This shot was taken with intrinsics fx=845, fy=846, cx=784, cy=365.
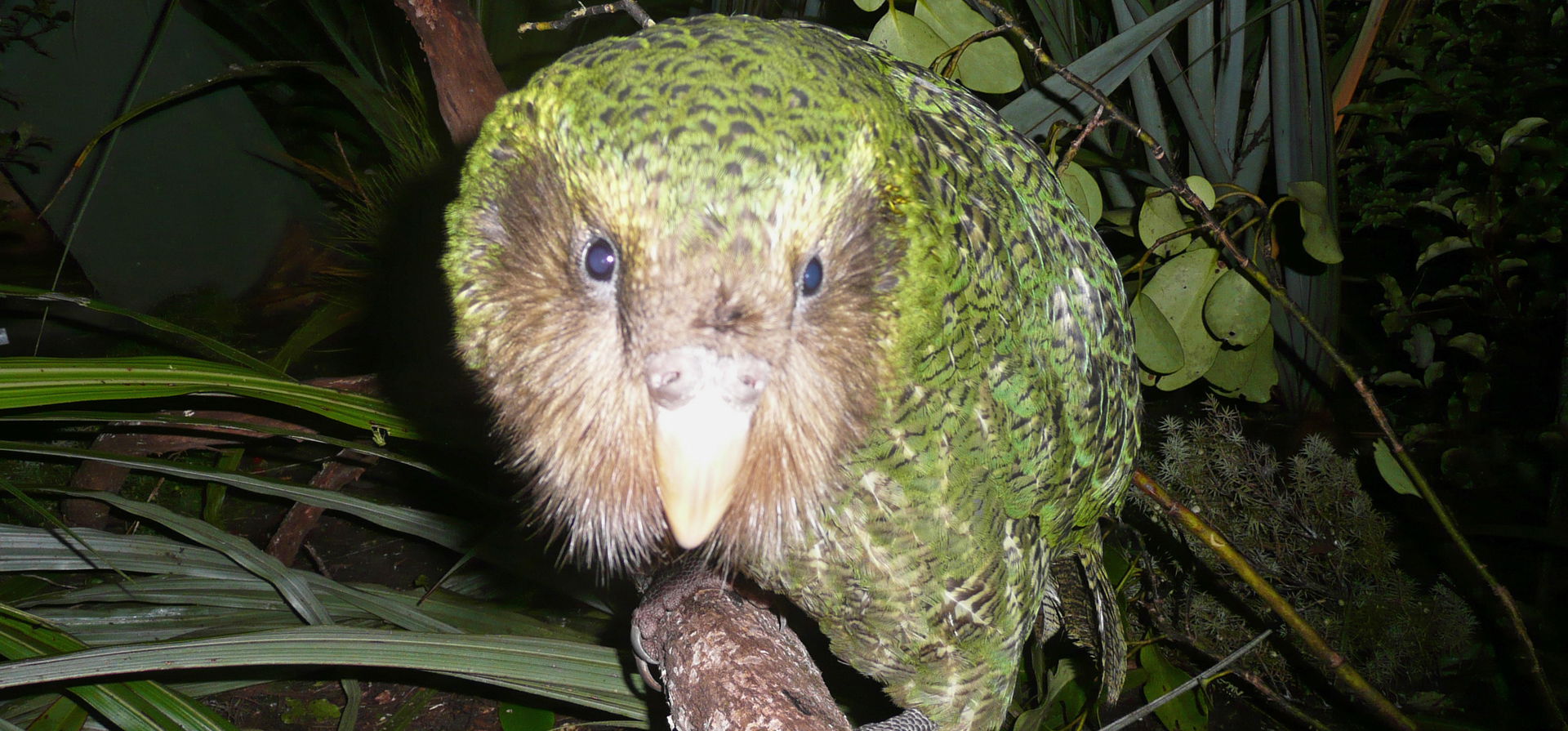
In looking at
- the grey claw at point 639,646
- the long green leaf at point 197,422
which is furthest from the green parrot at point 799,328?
the long green leaf at point 197,422

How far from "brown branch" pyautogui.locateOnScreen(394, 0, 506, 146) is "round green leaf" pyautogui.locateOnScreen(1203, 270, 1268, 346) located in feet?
4.39

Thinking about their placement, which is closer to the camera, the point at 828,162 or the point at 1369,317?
the point at 828,162

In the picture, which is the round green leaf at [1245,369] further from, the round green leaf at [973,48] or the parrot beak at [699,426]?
the parrot beak at [699,426]

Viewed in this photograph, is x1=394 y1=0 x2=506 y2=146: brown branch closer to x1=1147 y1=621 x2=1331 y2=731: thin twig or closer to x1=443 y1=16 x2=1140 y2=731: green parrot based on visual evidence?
x1=443 y1=16 x2=1140 y2=731: green parrot

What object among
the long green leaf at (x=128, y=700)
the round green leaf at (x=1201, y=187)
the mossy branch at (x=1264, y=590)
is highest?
the round green leaf at (x=1201, y=187)

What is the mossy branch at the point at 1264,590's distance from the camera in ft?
4.96

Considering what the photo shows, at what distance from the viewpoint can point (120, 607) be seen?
1.84 metres

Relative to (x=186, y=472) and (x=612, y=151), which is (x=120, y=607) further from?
(x=612, y=151)

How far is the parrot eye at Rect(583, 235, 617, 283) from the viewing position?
72cm

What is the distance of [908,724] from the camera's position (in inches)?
50.6

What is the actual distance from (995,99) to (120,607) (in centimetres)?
233

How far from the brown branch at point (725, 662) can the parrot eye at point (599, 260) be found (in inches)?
22.8

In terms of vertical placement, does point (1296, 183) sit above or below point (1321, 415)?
above

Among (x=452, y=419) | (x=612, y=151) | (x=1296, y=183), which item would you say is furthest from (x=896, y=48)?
(x=452, y=419)
